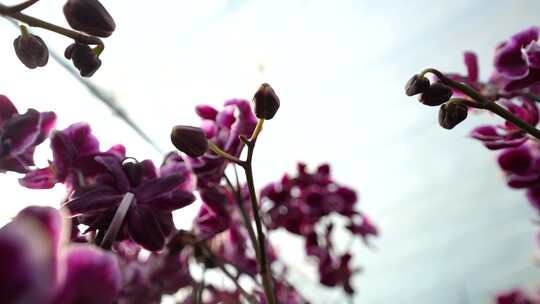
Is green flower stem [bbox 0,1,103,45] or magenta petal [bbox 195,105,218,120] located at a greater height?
green flower stem [bbox 0,1,103,45]

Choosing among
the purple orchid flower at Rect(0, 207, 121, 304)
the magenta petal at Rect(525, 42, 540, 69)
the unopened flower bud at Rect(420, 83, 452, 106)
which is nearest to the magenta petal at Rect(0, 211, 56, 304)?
the purple orchid flower at Rect(0, 207, 121, 304)

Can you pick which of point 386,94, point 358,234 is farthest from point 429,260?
point 358,234

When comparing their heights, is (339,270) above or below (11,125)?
below

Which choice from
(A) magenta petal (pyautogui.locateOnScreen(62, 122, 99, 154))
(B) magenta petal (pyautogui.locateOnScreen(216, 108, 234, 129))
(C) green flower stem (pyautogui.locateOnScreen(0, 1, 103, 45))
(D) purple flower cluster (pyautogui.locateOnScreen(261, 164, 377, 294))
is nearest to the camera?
(C) green flower stem (pyautogui.locateOnScreen(0, 1, 103, 45))

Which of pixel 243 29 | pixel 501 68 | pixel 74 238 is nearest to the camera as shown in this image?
pixel 74 238

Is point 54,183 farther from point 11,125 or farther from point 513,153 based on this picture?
point 513,153

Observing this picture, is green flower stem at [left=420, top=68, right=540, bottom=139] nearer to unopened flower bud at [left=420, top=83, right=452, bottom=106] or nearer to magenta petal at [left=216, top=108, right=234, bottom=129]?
unopened flower bud at [left=420, top=83, right=452, bottom=106]

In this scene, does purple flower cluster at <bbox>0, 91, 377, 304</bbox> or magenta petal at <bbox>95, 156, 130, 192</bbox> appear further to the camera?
magenta petal at <bbox>95, 156, 130, 192</bbox>
